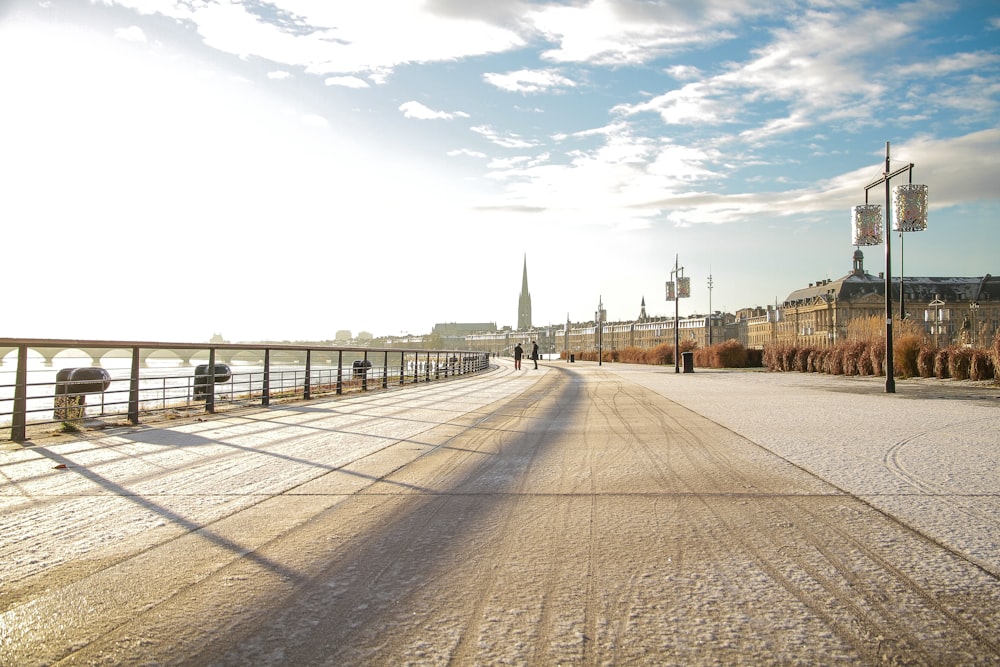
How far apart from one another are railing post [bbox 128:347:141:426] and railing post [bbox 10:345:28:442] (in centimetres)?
179

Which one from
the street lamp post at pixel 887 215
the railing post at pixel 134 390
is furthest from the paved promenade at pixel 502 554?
the street lamp post at pixel 887 215

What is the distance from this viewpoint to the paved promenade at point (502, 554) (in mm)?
2992

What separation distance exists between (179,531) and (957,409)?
48.3 ft

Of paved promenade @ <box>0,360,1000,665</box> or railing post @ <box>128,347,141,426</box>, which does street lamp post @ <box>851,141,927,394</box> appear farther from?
railing post @ <box>128,347,141,426</box>

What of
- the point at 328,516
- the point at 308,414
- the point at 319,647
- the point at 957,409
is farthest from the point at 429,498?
the point at 957,409

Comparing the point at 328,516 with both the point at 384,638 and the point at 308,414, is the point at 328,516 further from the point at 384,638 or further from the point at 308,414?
the point at 308,414

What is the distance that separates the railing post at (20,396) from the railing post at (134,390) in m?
1.79

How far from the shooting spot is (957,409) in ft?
46.3

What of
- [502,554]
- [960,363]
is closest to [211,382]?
[502,554]

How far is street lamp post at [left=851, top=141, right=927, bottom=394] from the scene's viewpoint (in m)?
18.1

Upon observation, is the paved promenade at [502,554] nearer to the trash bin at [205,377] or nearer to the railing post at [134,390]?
the railing post at [134,390]

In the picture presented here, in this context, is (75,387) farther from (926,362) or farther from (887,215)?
(926,362)

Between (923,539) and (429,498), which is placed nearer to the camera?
(923,539)

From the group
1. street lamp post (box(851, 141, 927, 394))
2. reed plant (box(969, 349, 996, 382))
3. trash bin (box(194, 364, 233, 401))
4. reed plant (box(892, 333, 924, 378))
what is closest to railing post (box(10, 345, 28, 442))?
trash bin (box(194, 364, 233, 401))
